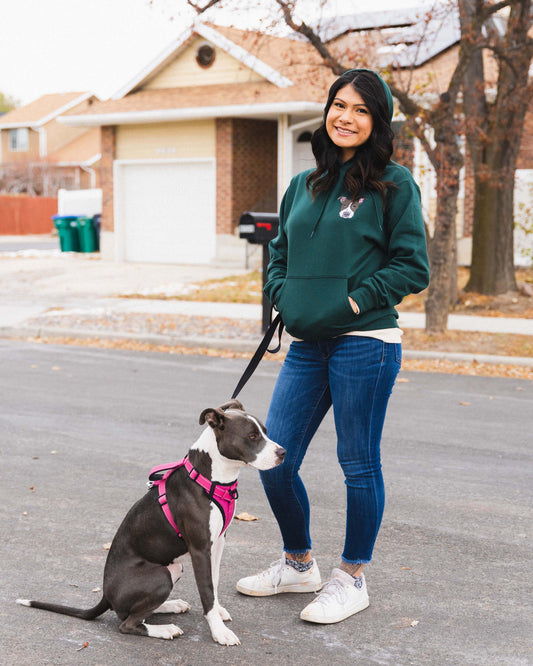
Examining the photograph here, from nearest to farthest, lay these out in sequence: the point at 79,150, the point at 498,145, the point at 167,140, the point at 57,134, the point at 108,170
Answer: the point at 498,145, the point at 167,140, the point at 108,170, the point at 79,150, the point at 57,134

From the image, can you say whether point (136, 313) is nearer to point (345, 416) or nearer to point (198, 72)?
point (345, 416)

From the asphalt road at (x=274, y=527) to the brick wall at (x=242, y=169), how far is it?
13.2 metres

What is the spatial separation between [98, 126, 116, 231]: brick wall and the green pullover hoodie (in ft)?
69.4

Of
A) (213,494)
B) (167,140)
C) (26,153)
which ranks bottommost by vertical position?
(213,494)

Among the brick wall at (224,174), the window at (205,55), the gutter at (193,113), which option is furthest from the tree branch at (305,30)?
the window at (205,55)

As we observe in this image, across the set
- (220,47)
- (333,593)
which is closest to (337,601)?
(333,593)

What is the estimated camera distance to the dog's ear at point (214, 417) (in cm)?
344

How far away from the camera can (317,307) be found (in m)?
3.61

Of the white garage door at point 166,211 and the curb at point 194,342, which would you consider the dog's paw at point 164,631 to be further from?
the white garage door at point 166,211

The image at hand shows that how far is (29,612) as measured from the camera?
12.6 feet

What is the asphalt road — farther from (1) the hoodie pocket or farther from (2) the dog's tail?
(1) the hoodie pocket

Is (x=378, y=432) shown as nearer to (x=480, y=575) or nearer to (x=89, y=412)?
(x=480, y=575)

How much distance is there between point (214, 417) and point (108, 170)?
71.6 feet

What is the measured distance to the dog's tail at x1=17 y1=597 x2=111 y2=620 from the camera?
11.9ft
